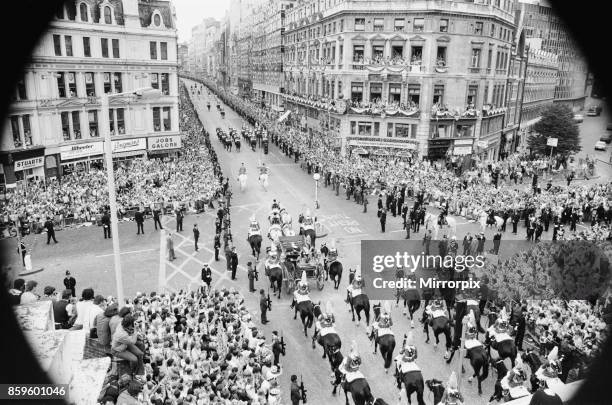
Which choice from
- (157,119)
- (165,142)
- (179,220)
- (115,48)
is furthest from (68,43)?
(179,220)

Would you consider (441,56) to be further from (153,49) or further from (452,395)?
(452,395)

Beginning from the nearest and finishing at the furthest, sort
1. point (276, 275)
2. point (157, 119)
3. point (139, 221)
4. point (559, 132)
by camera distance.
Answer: point (276, 275), point (139, 221), point (157, 119), point (559, 132)

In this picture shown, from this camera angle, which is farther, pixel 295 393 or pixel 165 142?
pixel 165 142

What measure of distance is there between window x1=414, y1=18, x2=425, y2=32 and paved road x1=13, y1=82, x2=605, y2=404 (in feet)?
65.6

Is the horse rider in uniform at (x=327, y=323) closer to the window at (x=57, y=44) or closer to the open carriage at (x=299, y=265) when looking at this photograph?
the open carriage at (x=299, y=265)

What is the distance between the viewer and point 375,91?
52375 millimetres

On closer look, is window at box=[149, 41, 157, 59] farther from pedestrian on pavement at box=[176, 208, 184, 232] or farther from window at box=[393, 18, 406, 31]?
window at box=[393, 18, 406, 31]

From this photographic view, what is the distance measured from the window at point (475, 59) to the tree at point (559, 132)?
40.5 feet

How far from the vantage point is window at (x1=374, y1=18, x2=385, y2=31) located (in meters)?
50.4

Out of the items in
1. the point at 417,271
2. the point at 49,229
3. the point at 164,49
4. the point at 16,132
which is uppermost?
the point at 164,49

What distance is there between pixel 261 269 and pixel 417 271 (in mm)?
8144

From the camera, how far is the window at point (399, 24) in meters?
49.4

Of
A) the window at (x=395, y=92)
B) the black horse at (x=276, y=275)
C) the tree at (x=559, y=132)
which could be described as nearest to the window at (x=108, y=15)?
the window at (x=395, y=92)

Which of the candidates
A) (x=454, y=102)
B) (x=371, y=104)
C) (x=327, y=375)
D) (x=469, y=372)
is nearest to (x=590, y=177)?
(x=454, y=102)
